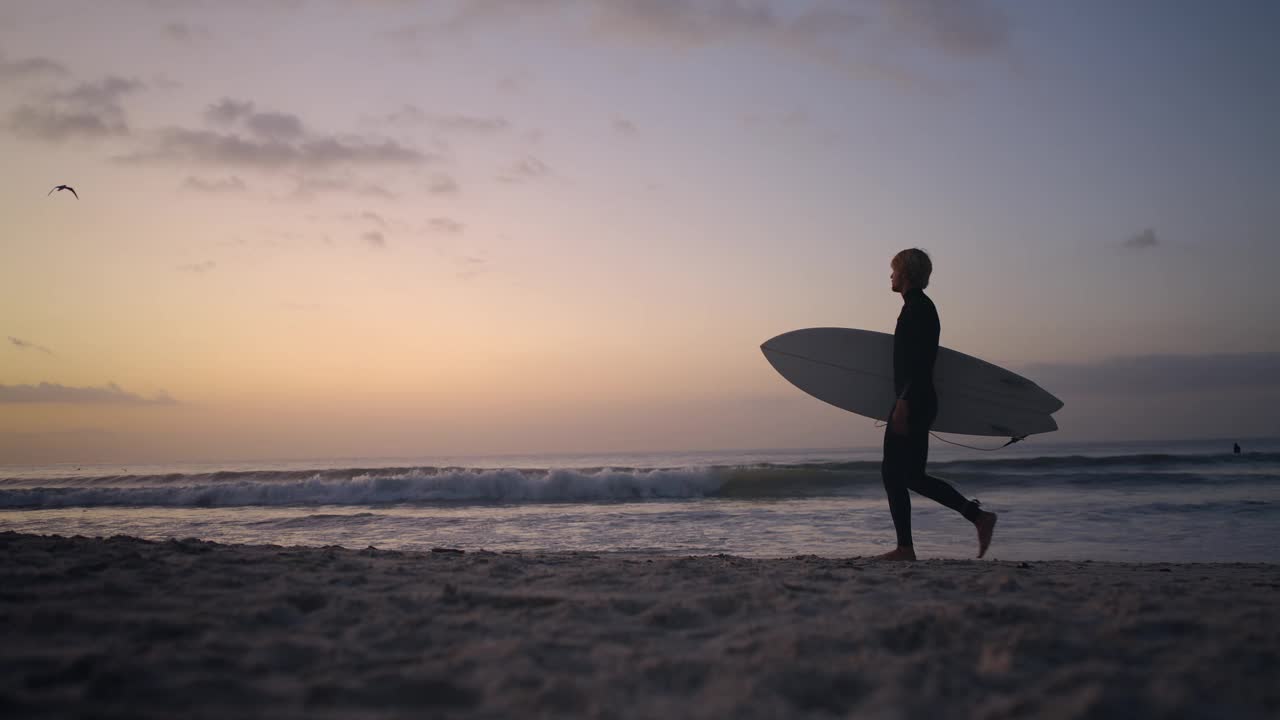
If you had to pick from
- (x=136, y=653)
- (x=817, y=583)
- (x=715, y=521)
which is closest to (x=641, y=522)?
(x=715, y=521)

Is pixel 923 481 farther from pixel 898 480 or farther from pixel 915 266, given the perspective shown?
pixel 915 266

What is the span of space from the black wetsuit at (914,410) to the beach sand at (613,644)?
85cm

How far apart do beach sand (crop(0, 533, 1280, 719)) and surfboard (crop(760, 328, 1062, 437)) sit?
7.39 feet

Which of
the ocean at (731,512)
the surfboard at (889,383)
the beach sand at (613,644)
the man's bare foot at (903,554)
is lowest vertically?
the ocean at (731,512)

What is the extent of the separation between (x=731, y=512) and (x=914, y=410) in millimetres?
4611

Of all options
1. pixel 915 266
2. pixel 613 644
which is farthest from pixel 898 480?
pixel 613 644

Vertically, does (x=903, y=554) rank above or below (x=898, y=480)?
below

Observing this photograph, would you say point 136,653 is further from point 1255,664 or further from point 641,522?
point 641,522

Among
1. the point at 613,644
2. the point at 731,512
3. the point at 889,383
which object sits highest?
the point at 889,383

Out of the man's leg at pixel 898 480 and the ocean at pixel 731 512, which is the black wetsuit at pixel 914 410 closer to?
A: the man's leg at pixel 898 480

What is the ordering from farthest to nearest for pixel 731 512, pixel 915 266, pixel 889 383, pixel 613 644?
pixel 731 512 < pixel 889 383 < pixel 915 266 < pixel 613 644

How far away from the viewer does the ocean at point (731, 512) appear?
Result: 19.8ft

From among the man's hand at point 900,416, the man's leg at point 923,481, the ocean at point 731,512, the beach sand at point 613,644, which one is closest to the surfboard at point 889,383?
the ocean at point 731,512

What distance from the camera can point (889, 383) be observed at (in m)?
5.63
